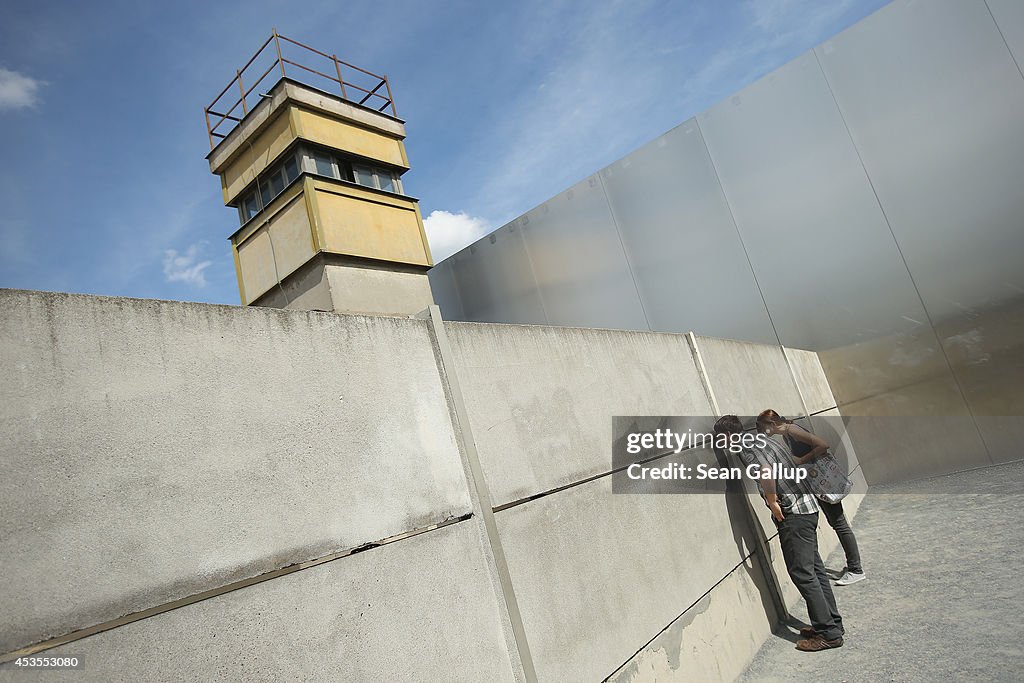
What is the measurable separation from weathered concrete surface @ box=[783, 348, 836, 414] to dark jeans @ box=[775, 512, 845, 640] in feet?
14.3

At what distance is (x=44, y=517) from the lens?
134 centimetres

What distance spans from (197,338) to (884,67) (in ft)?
36.1

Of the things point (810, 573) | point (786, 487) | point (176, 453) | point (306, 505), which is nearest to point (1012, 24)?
point (786, 487)

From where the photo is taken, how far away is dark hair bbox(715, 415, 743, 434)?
192 inches

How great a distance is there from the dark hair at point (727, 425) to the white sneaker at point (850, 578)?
160 centimetres

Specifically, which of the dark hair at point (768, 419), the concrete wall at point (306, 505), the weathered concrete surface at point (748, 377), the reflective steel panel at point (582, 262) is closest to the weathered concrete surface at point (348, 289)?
the weathered concrete surface at point (748, 377)

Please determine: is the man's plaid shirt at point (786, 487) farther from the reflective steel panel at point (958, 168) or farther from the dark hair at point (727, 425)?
the reflective steel panel at point (958, 168)

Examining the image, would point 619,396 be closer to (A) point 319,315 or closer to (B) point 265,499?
(A) point 319,315

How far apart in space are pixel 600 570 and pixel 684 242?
9.22m

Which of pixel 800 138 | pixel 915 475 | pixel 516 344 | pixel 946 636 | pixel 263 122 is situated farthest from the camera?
pixel 800 138

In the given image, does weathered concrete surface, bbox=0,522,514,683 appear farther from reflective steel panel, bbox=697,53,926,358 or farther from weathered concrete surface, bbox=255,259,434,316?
reflective steel panel, bbox=697,53,926,358

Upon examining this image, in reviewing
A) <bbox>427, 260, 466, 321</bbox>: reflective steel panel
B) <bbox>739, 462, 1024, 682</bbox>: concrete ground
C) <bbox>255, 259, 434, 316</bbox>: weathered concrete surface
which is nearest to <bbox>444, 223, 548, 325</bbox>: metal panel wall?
<bbox>427, 260, 466, 321</bbox>: reflective steel panel

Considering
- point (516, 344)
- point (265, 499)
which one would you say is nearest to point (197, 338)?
point (265, 499)

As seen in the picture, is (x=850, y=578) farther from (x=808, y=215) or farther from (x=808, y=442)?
(x=808, y=215)
